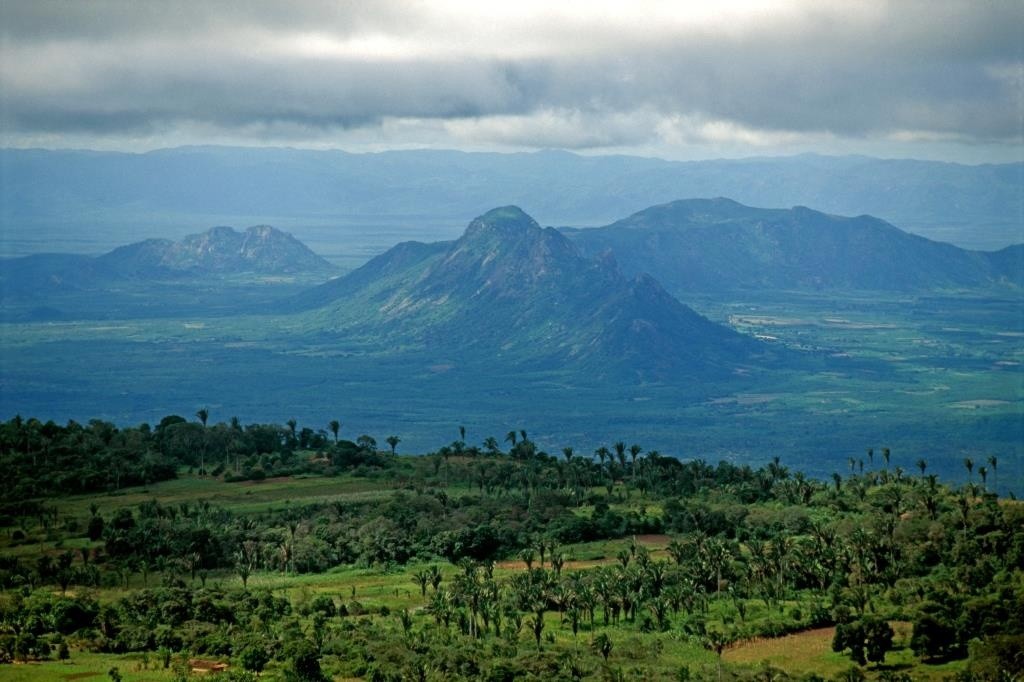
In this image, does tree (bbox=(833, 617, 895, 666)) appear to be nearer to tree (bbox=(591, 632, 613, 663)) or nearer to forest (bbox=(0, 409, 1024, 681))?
forest (bbox=(0, 409, 1024, 681))

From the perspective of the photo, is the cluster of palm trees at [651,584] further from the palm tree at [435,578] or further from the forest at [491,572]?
the forest at [491,572]

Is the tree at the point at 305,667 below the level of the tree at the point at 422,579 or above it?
below

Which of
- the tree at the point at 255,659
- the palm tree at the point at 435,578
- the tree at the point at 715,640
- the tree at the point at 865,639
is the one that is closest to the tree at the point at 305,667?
the tree at the point at 255,659

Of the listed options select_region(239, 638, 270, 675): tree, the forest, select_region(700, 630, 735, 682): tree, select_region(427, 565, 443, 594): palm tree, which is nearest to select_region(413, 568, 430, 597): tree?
select_region(427, 565, 443, 594): palm tree

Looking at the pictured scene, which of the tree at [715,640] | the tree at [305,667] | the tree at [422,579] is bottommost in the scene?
the tree at [715,640]

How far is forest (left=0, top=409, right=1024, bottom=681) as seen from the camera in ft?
271

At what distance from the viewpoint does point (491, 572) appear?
103375 millimetres

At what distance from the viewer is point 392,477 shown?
478 feet

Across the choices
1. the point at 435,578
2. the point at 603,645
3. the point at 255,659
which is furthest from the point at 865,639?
the point at 255,659

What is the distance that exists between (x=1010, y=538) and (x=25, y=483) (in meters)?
89.4

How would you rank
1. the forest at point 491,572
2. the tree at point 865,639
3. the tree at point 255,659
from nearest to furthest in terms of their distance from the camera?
1. the tree at point 255,659
2. the forest at point 491,572
3. the tree at point 865,639

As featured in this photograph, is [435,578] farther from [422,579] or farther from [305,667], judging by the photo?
[305,667]

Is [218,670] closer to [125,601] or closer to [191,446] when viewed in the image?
[125,601]

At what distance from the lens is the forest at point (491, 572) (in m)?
82.6
